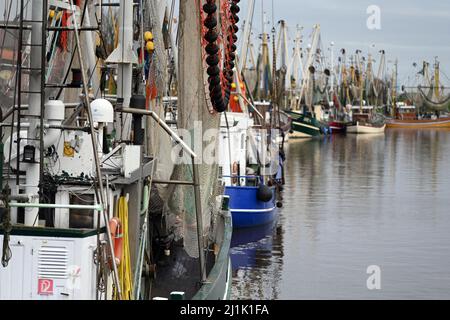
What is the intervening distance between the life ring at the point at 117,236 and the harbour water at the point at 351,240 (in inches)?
340

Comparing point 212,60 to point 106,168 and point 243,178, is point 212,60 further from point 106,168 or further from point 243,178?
point 243,178

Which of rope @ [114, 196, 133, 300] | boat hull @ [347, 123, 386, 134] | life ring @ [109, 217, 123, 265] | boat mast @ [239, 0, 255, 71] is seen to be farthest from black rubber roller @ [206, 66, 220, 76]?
boat hull @ [347, 123, 386, 134]

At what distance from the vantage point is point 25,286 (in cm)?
929

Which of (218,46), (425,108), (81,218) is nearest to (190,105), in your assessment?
(218,46)

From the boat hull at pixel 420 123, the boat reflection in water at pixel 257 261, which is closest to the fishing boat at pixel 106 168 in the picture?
the boat reflection in water at pixel 257 261

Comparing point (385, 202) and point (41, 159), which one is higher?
point (41, 159)

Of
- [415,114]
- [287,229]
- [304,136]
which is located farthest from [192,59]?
[415,114]

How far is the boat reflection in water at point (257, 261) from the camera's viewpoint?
1933 cm

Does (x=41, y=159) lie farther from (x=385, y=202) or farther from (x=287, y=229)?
(x=385, y=202)

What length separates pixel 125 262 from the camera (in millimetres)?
10406

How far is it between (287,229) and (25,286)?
63.5 ft

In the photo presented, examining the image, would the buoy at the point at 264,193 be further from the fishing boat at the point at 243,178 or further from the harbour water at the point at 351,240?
the harbour water at the point at 351,240

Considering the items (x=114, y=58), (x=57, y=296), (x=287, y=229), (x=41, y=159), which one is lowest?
(x=287, y=229)

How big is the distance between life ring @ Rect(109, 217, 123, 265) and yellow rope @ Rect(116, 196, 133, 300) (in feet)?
0.58
